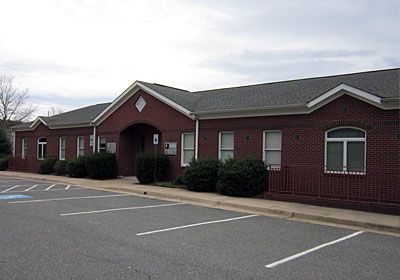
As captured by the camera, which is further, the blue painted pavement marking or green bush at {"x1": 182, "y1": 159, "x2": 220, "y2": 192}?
green bush at {"x1": 182, "y1": 159, "x2": 220, "y2": 192}

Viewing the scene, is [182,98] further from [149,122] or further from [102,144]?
[102,144]

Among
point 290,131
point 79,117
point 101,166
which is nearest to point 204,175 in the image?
point 290,131

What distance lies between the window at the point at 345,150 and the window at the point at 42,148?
2131 cm

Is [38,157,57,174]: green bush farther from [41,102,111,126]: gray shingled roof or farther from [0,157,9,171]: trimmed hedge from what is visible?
[0,157,9,171]: trimmed hedge

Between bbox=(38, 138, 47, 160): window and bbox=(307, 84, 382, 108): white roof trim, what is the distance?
21.0 meters

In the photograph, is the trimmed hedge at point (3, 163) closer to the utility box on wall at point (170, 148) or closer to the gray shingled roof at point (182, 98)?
the gray shingled roof at point (182, 98)

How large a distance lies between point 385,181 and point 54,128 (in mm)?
22072

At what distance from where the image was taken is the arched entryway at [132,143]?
23.5m

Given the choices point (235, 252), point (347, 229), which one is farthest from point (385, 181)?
point (235, 252)

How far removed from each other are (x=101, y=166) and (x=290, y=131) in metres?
11.2

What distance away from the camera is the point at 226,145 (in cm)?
1841

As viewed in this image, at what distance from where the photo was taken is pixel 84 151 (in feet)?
85.3

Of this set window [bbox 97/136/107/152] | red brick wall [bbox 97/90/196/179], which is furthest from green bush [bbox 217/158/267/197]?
window [bbox 97/136/107/152]

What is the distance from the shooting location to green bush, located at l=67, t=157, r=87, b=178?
23453 millimetres
